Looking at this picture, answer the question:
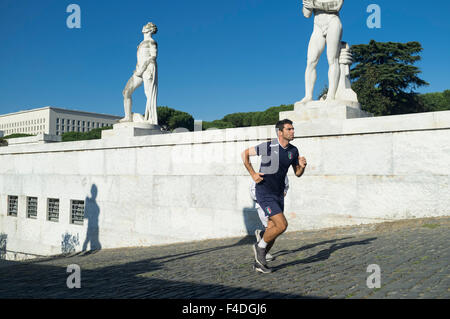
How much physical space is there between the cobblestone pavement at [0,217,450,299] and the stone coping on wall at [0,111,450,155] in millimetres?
1815

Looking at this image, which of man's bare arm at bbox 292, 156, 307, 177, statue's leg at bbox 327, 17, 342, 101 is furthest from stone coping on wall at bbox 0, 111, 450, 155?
man's bare arm at bbox 292, 156, 307, 177

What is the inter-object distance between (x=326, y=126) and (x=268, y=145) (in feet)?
13.3

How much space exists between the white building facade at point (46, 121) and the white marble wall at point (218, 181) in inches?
2829

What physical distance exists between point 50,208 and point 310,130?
1052 cm

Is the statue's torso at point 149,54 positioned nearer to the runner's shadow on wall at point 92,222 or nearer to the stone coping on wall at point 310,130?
the stone coping on wall at point 310,130

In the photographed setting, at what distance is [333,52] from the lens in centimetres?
916

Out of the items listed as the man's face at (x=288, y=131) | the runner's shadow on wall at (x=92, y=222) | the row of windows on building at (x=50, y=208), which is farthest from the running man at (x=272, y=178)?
the row of windows on building at (x=50, y=208)

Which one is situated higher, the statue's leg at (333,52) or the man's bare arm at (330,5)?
the man's bare arm at (330,5)

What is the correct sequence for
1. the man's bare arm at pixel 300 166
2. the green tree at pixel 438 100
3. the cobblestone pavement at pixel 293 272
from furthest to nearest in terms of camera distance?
the green tree at pixel 438 100, the man's bare arm at pixel 300 166, the cobblestone pavement at pixel 293 272

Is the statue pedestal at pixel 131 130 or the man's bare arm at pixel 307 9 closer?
the man's bare arm at pixel 307 9

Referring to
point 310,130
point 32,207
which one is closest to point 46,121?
point 32,207

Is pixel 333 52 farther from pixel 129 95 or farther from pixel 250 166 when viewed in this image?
pixel 129 95

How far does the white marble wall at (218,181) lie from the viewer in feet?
24.8

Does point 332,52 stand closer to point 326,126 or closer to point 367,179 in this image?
point 326,126
